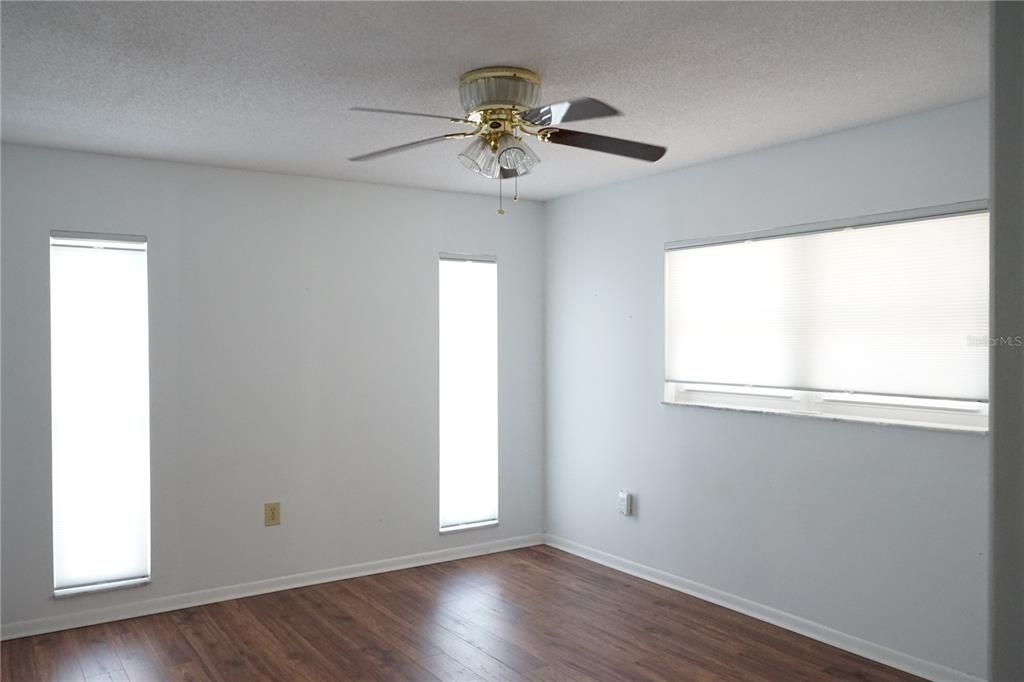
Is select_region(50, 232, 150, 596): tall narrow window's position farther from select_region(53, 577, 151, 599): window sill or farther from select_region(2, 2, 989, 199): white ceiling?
select_region(2, 2, 989, 199): white ceiling

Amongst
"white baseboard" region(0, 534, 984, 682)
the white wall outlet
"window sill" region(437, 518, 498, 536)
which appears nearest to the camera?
"white baseboard" region(0, 534, 984, 682)

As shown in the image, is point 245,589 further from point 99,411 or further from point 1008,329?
point 1008,329

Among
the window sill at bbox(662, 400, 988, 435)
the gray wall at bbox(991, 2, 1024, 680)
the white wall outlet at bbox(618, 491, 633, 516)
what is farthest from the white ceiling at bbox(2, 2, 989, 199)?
the white wall outlet at bbox(618, 491, 633, 516)

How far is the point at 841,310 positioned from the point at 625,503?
1823 mm

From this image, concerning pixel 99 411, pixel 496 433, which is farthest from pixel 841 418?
pixel 99 411

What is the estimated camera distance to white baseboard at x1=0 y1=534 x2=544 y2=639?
3.82 m

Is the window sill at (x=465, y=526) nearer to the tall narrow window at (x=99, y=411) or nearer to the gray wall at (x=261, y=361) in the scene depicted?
the gray wall at (x=261, y=361)

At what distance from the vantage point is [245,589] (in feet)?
14.3

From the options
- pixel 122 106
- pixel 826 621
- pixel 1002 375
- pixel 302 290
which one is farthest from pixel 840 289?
pixel 122 106

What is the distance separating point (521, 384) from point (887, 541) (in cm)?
262

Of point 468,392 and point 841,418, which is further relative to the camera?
point 468,392

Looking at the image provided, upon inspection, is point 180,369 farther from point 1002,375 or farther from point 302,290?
point 1002,375

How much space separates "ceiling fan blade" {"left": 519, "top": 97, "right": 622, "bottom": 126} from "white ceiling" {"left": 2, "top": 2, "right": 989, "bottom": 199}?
248 millimetres

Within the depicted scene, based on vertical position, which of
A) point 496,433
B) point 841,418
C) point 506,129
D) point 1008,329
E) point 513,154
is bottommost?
point 496,433
